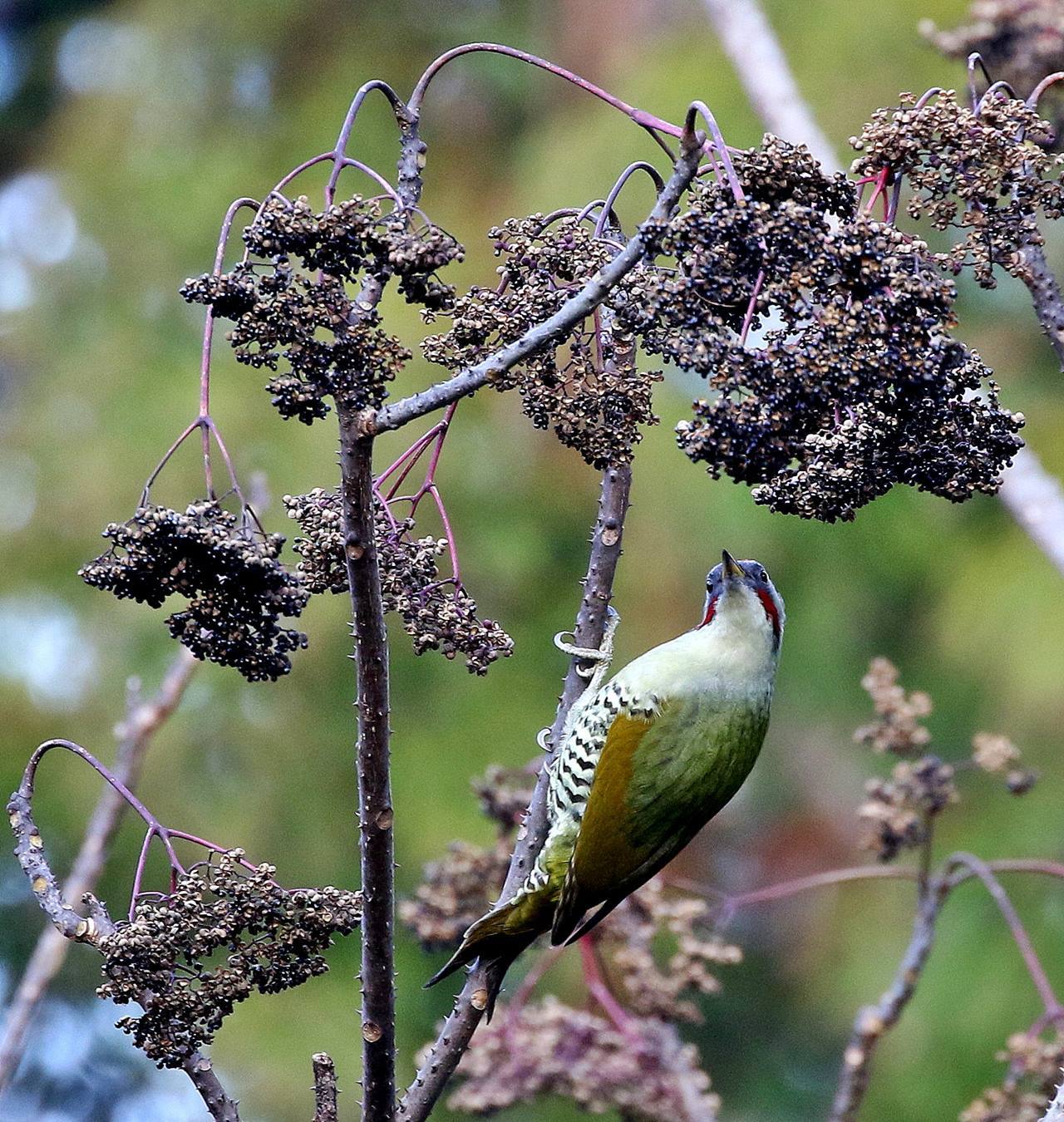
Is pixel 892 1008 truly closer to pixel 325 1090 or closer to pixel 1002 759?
pixel 1002 759

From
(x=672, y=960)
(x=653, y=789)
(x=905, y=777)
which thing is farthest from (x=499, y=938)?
(x=905, y=777)

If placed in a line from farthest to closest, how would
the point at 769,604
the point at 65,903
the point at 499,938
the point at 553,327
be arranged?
the point at 769,604 → the point at 499,938 → the point at 65,903 → the point at 553,327

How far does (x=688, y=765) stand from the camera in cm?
354

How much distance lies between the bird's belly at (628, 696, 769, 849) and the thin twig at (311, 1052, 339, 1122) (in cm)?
130

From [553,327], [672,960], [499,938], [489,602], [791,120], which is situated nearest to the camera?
[553,327]

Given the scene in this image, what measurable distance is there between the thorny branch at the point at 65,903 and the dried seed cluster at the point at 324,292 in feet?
2.10

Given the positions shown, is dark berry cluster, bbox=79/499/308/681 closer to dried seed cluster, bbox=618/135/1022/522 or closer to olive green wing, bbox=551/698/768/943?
dried seed cluster, bbox=618/135/1022/522

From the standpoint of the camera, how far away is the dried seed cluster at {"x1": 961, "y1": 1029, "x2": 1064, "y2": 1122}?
10.7ft

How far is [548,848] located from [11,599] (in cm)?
471

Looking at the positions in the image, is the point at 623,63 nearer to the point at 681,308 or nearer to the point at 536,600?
the point at 536,600

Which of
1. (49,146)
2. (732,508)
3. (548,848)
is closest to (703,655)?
(548,848)

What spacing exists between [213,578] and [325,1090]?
0.74 m

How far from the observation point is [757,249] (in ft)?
6.40

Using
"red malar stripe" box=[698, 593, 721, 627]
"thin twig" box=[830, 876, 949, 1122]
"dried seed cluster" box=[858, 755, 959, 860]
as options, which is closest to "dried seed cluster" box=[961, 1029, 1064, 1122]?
"thin twig" box=[830, 876, 949, 1122]
